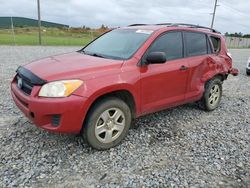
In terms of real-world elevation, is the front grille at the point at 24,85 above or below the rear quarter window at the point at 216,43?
below

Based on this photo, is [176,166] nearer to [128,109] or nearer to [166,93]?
[128,109]

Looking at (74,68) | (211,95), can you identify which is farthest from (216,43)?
(74,68)

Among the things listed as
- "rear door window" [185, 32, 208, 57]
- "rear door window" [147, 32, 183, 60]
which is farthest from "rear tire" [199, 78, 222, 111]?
"rear door window" [147, 32, 183, 60]

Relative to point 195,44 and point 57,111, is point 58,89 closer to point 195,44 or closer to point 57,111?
point 57,111

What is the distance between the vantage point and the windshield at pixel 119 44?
14.1ft

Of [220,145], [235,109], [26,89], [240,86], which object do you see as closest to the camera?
[26,89]

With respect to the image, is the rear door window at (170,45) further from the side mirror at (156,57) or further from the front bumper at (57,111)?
the front bumper at (57,111)

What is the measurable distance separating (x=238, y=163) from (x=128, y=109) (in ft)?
5.52

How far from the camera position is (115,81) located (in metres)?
3.72

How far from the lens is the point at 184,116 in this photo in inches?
215

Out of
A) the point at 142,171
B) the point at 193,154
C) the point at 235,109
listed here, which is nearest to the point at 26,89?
the point at 142,171

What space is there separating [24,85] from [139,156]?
186 cm

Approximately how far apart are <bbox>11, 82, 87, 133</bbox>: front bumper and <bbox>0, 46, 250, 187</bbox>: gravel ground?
1.55 feet

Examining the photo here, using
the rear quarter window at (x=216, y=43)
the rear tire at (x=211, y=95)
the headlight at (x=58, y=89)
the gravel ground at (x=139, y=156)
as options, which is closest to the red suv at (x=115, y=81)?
the headlight at (x=58, y=89)
